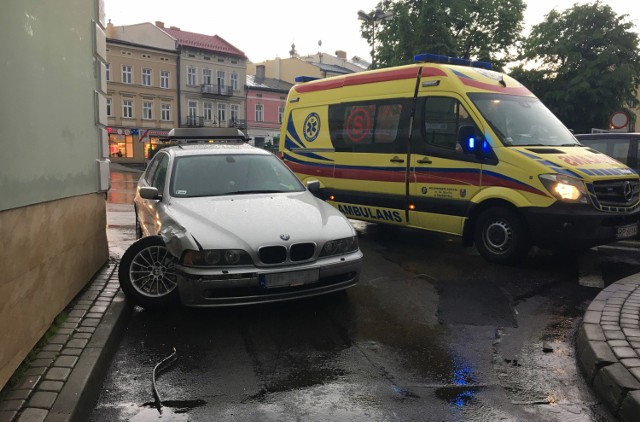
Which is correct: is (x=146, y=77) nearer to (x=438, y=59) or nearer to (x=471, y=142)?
(x=438, y=59)

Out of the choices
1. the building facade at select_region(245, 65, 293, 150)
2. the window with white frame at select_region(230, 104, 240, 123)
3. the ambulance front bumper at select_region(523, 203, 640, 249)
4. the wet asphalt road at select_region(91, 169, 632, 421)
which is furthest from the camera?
the building facade at select_region(245, 65, 293, 150)

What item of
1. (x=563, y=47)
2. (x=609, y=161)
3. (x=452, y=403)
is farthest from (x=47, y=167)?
(x=563, y=47)

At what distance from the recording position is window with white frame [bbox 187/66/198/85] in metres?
52.1

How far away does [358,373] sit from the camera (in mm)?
3551

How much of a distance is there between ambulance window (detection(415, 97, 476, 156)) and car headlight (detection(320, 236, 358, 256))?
111 inches

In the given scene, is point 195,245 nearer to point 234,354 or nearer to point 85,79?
point 234,354

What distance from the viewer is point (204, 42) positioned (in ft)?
Answer: 176

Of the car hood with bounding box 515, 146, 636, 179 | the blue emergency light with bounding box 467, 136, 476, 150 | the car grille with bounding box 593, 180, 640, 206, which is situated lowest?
the car grille with bounding box 593, 180, 640, 206

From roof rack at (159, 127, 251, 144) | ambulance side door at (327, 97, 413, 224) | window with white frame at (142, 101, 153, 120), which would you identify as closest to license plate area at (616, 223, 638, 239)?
ambulance side door at (327, 97, 413, 224)

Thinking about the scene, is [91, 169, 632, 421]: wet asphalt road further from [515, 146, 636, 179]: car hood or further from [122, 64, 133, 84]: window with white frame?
[122, 64, 133, 84]: window with white frame

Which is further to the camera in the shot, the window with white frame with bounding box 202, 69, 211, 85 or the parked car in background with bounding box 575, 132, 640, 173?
the window with white frame with bounding box 202, 69, 211, 85

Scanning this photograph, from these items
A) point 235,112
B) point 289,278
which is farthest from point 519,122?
point 235,112

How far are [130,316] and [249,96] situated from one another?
54919mm

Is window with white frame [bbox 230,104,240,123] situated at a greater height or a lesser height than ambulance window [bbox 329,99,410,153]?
greater
